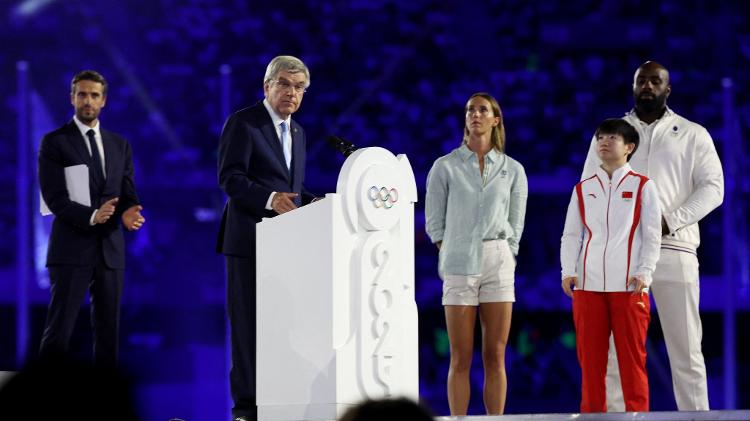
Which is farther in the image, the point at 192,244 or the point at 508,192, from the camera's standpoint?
the point at 192,244

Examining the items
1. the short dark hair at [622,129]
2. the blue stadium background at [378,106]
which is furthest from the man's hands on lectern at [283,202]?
the blue stadium background at [378,106]

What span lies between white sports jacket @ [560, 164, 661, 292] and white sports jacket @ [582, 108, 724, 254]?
8.8 inches

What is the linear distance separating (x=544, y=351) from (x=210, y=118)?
3.39 m

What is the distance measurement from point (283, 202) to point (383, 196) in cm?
38

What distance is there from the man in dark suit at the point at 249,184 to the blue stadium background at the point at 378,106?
4.91 m

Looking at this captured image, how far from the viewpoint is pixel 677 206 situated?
400cm

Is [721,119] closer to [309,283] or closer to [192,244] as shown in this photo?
[192,244]

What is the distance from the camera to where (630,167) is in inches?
154

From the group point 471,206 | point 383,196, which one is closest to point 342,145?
point 383,196

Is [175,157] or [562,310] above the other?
[175,157]

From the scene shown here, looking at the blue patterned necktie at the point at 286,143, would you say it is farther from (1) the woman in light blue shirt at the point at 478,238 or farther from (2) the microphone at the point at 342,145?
(1) the woman in light blue shirt at the point at 478,238

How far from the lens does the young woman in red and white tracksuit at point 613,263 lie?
11.9ft

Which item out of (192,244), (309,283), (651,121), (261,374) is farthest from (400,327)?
(192,244)

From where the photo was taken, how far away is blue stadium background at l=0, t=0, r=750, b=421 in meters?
8.39
